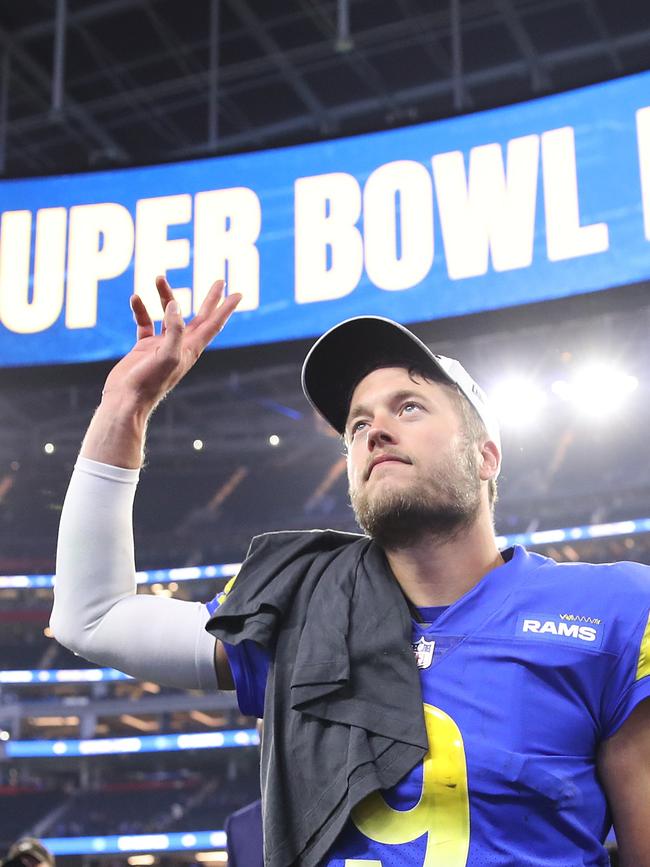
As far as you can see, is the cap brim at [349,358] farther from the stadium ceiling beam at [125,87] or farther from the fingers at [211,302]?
the stadium ceiling beam at [125,87]

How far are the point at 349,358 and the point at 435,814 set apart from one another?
0.76 metres

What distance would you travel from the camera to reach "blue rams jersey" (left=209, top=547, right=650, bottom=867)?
1212 millimetres

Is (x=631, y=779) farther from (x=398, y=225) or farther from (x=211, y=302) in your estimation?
(x=398, y=225)

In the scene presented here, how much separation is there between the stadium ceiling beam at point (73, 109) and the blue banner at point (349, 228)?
5023 mm

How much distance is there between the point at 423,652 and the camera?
137 cm

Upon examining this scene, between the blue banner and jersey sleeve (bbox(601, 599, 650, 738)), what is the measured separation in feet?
5.90

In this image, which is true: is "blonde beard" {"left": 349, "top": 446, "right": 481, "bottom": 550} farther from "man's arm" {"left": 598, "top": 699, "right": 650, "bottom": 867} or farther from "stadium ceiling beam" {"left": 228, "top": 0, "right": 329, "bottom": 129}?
"stadium ceiling beam" {"left": 228, "top": 0, "right": 329, "bottom": 129}

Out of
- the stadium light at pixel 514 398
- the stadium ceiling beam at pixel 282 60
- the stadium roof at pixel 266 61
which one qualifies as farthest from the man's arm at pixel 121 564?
the stadium light at pixel 514 398

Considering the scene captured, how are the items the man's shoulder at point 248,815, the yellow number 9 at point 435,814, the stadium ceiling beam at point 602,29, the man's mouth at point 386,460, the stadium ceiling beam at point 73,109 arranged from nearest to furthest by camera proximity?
1. the yellow number 9 at point 435,814
2. the man's mouth at point 386,460
3. the man's shoulder at point 248,815
4. the stadium ceiling beam at point 602,29
5. the stadium ceiling beam at point 73,109

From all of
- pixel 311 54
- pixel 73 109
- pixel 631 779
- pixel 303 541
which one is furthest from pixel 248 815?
pixel 73 109

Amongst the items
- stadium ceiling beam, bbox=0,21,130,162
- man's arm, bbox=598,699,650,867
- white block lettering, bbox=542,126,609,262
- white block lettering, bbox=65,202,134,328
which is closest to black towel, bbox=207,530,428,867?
man's arm, bbox=598,699,650,867

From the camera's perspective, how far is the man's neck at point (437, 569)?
4.89ft

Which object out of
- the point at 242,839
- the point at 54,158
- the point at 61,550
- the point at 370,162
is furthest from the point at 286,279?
the point at 54,158

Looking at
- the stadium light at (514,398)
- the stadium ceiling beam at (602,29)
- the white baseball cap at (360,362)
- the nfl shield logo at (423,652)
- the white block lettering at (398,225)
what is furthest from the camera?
the stadium light at (514,398)
